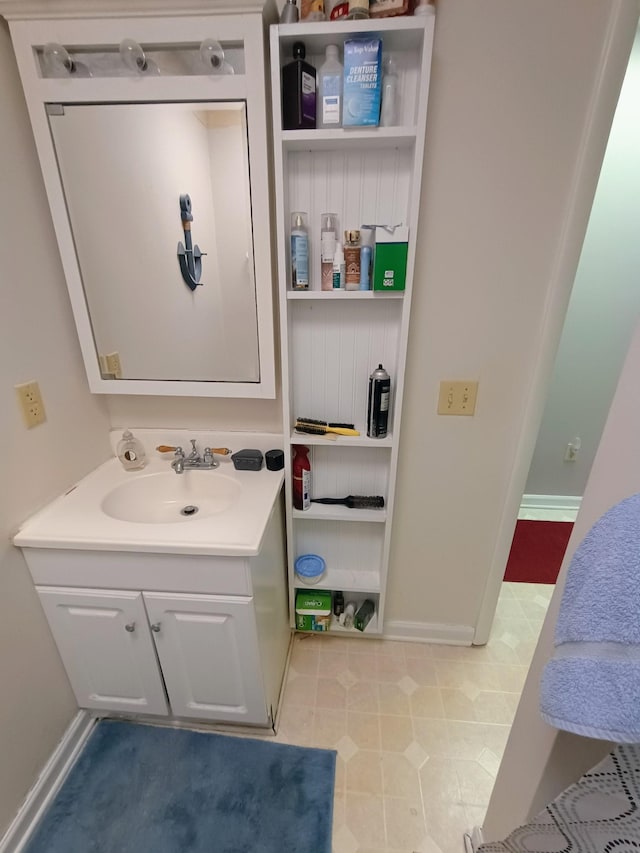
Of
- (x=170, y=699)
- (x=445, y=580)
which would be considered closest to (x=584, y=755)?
(x=445, y=580)

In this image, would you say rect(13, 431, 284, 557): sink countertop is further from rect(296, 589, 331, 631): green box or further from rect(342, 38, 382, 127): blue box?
rect(342, 38, 382, 127): blue box

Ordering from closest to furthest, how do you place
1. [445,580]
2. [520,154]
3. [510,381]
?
[520,154] < [510,381] < [445,580]

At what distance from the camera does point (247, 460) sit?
1.35 meters

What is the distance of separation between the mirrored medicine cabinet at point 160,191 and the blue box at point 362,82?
0.23 metres

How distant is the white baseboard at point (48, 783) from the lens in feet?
3.43

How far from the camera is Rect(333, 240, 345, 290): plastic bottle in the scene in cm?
112

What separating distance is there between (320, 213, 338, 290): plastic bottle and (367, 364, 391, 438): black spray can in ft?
1.06

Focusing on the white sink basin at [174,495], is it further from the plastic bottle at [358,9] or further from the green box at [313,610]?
the plastic bottle at [358,9]

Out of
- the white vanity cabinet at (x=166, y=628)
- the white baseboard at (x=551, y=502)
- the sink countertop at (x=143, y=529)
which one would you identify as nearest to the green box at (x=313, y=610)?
the white vanity cabinet at (x=166, y=628)

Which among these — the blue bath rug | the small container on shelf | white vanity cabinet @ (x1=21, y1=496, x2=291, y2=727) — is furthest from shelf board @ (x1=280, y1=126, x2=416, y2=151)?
the blue bath rug

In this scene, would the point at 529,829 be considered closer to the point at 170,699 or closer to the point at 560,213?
the point at 170,699

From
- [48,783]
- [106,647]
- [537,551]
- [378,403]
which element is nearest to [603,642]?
[378,403]

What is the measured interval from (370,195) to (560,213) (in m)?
0.55

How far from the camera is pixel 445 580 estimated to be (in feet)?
5.08
